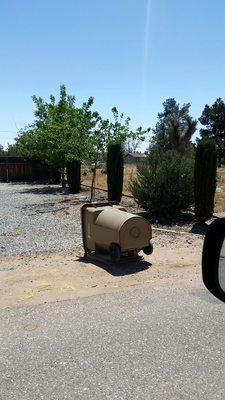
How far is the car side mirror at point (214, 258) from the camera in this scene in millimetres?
2008

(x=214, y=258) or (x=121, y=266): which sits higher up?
(x=214, y=258)

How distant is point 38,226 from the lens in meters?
12.1

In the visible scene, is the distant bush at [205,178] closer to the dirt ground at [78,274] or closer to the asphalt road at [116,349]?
the dirt ground at [78,274]

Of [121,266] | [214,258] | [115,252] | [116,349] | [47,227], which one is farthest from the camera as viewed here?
[47,227]

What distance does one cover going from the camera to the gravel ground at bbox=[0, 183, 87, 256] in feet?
30.9

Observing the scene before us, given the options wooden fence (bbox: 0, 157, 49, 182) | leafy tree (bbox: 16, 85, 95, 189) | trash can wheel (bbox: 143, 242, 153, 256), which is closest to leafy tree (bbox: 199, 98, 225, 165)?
wooden fence (bbox: 0, 157, 49, 182)

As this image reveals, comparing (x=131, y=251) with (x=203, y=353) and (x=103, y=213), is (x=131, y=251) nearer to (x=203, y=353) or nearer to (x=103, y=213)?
(x=103, y=213)

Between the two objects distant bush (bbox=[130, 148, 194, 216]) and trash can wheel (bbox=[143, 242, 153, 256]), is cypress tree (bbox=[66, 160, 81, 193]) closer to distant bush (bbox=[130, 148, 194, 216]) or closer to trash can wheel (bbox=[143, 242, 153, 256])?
distant bush (bbox=[130, 148, 194, 216])

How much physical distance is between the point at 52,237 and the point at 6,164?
81.5 feet

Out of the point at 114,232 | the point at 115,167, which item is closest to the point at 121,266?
the point at 114,232

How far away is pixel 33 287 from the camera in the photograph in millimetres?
6531

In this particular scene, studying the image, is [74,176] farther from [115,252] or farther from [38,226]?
[115,252]

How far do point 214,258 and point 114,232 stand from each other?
18.8 ft

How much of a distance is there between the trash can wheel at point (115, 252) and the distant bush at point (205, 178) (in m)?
5.18
